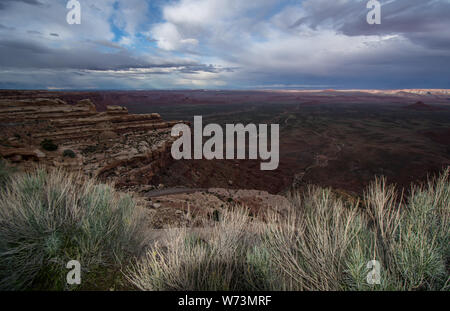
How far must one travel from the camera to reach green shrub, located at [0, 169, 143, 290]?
2750mm

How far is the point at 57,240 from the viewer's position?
3004 millimetres

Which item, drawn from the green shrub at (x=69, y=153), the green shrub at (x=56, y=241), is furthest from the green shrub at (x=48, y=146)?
the green shrub at (x=56, y=241)

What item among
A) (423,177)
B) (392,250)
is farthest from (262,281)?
(423,177)

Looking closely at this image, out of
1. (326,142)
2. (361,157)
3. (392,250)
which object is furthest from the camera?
(326,142)

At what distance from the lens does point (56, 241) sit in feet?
9.87

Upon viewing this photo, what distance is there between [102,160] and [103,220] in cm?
1395

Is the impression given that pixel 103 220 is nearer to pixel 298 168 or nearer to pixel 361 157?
pixel 298 168

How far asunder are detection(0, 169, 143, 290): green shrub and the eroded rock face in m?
11.6

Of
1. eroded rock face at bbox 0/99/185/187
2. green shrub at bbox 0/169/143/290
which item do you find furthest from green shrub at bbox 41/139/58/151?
green shrub at bbox 0/169/143/290

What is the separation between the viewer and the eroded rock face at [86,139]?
1430 centimetres

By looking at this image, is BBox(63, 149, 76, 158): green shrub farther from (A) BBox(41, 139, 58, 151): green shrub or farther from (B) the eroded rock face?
(A) BBox(41, 139, 58, 151): green shrub

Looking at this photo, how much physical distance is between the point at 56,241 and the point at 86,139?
2008 cm

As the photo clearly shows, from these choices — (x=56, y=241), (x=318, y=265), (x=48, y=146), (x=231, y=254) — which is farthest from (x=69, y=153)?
(x=318, y=265)
